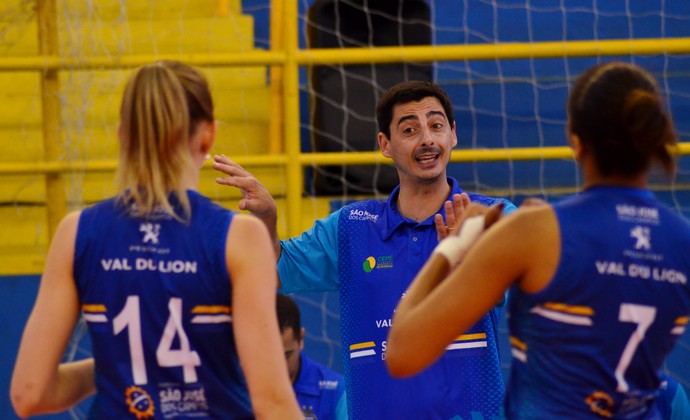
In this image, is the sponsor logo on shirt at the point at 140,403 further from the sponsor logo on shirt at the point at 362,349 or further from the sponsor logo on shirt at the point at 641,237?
the sponsor logo on shirt at the point at 362,349

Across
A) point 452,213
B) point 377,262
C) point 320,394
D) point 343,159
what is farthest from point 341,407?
point 452,213

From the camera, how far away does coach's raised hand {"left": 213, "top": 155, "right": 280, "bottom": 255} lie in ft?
10.9

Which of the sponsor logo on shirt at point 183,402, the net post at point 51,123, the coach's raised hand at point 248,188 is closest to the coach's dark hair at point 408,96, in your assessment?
the coach's raised hand at point 248,188

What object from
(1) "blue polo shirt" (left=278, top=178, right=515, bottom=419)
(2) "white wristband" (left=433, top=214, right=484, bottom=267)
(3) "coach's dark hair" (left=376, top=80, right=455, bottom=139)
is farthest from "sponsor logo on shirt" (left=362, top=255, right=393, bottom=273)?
(2) "white wristband" (left=433, top=214, right=484, bottom=267)

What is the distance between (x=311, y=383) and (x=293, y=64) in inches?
65.4

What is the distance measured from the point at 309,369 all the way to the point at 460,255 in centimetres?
288

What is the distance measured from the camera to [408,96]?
153 inches

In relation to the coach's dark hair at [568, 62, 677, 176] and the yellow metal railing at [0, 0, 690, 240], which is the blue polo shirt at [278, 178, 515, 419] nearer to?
the coach's dark hair at [568, 62, 677, 176]

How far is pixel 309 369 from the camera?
5.00m

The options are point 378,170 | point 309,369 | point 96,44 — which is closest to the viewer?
point 309,369

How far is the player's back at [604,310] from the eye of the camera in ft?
6.94

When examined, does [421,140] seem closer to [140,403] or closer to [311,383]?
[311,383]

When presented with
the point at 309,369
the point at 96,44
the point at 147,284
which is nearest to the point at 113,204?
the point at 147,284

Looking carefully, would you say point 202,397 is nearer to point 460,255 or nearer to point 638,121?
point 460,255
